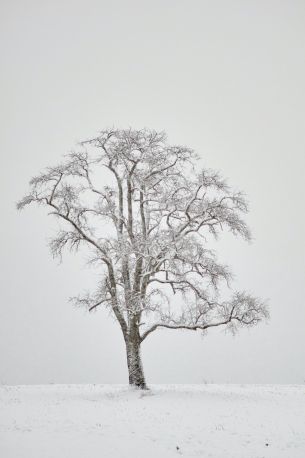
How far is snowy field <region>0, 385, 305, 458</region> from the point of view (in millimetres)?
11625

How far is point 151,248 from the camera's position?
72.1ft

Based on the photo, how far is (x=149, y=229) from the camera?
24.5 m

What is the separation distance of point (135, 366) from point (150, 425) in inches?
336

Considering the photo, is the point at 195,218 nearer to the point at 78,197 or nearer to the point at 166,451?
the point at 78,197

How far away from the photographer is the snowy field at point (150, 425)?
1162 cm

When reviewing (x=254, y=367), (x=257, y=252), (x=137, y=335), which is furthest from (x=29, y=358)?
(x=257, y=252)

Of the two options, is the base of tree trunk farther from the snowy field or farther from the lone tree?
the snowy field

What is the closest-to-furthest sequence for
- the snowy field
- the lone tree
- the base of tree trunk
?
1. the snowy field
2. the lone tree
3. the base of tree trunk

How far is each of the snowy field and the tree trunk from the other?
1531mm

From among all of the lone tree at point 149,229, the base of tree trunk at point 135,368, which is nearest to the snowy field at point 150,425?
the base of tree trunk at point 135,368

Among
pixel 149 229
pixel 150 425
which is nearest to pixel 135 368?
pixel 149 229

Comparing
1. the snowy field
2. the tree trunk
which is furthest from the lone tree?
the snowy field

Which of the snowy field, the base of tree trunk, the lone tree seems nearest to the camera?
the snowy field

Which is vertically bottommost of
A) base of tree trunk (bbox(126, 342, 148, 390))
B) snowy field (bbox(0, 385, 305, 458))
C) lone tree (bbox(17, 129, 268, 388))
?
snowy field (bbox(0, 385, 305, 458))
